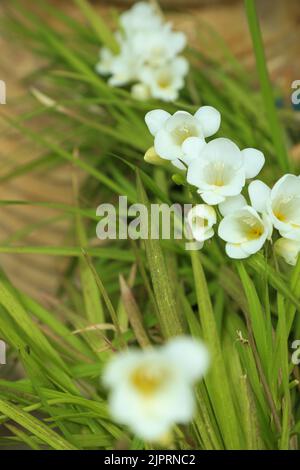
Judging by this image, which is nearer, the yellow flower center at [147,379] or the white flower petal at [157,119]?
the yellow flower center at [147,379]

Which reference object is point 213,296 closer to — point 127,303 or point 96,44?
point 127,303

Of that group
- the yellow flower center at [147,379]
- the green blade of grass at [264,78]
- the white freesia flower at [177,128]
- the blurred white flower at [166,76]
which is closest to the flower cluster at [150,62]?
the blurred white flower at [166,76]

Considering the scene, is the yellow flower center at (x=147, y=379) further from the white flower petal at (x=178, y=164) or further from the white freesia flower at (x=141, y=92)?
the white freesia flower at (x=141, y=92)

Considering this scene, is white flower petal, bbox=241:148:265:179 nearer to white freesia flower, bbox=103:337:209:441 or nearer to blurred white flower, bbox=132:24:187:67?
white freesia flower, bbox=103:337:209:441

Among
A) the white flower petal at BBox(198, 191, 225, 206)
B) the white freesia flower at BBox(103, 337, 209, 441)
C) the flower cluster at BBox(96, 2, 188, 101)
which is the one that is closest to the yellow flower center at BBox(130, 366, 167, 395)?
the white freesia flower at BBox(103, 337, 209, 441)

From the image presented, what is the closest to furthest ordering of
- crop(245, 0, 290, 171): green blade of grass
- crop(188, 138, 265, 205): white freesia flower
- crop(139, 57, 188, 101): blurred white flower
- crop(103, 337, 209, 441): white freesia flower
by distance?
crop(103, 337, 209, 441): white freesia flower → crop(188, 138, 265, 205): white freesia flower → crop(245, 0, 290, 171): green blade of grass → crop(139, 57, 188, 101): blurred white flower

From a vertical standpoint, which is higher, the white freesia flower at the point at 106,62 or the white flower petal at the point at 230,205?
the white freesia flower at the point at 106,62

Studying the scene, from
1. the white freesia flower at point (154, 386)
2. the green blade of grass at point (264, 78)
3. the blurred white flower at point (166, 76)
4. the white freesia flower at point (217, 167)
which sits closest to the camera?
the white freesia flower at point (154, 386)

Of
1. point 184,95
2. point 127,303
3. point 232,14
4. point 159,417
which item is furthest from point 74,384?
point 232,14
